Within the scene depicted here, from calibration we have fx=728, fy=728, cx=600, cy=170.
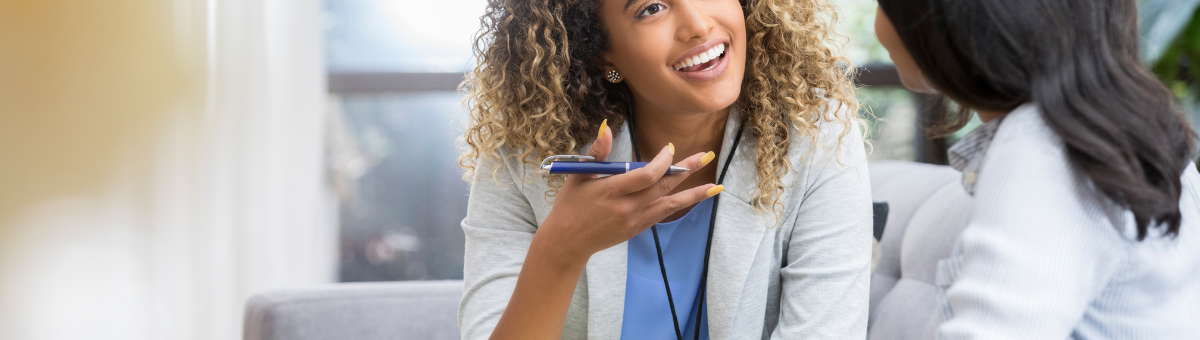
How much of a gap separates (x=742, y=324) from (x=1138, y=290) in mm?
593

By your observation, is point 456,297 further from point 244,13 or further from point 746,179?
point 244,13

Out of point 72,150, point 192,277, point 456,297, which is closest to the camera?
point 456,297

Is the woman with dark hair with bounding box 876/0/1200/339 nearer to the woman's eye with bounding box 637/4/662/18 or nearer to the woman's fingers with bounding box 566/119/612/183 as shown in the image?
the woman's fingers with bounding box 566/119/612/183

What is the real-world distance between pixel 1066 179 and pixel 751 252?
0.58 m

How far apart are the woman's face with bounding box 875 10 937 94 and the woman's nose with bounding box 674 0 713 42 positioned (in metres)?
0.36

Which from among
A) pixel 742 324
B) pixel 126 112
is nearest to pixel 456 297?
pixel 742 324

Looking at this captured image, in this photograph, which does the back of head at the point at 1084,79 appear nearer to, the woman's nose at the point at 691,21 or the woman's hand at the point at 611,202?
the woman's hand at the point at 611,202

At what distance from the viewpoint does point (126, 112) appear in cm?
230

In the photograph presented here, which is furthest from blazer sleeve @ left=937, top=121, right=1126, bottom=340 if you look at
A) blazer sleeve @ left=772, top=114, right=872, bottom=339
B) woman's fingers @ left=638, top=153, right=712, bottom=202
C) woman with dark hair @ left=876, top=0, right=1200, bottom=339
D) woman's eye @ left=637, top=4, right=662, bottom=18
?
woman's eye @ left=637, top=4, right=662, bottom=18

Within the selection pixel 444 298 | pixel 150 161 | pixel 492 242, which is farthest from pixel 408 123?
pixel 492 242

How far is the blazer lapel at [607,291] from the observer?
1124 mm

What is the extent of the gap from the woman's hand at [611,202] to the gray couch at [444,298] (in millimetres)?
703

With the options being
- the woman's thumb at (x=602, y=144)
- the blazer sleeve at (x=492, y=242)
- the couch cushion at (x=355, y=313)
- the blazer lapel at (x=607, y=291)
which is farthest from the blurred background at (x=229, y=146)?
the woman's thumb at (x=602, y=144)

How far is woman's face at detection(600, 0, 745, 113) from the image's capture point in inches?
39.8
